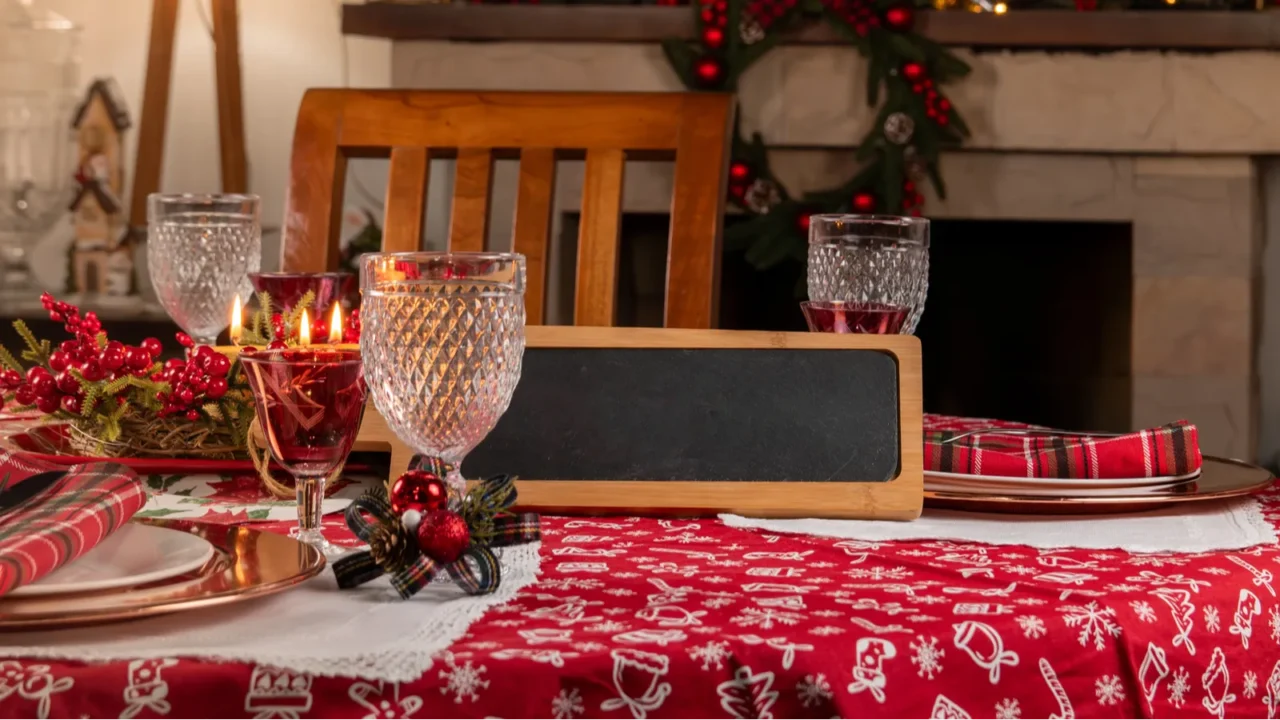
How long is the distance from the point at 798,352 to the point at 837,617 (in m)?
0.27

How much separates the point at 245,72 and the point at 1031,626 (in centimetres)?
341

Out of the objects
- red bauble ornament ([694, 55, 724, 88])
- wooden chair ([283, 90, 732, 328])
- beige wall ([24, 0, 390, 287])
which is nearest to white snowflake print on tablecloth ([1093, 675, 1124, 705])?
wooden chair ([283, 90, 732, 328])

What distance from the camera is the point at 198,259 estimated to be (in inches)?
42.5

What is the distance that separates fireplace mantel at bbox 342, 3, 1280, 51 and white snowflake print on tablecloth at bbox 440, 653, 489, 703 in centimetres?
251

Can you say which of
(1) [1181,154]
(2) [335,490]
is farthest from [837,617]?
(1) [1181,154]

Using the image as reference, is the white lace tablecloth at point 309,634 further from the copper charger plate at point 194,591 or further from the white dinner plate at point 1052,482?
the white dinner plate at point 1052,482

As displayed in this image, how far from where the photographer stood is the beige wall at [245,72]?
3590 millimetres

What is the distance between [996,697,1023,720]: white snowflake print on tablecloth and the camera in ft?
1.69

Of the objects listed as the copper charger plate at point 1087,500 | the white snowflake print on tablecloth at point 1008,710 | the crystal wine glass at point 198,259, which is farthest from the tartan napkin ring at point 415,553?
the crystal wine glass at point 198,259

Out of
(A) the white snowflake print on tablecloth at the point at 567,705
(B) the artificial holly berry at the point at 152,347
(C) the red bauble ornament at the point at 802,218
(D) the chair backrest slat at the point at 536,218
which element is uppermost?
(C) the red bauble ornament at the point at 802,218

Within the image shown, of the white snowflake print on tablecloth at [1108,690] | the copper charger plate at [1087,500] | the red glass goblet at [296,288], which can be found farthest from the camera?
the red glass goblet at [296,288]

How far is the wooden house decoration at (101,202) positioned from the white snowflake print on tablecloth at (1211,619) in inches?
132

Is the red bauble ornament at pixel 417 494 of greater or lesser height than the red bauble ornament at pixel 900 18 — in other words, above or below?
below

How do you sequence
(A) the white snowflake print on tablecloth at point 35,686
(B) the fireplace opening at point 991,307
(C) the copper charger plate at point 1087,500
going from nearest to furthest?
(A) the white snowflake print on tablecloth at point 35,686 < (C) the copper charger plate at point 1087,500 < (B) the fireplace opening at point 991,307
